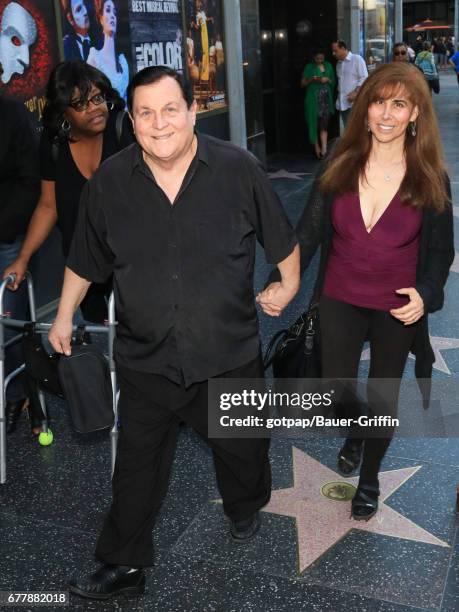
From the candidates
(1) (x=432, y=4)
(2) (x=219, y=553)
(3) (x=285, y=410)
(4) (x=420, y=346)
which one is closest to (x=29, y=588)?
(2) (x=219, y=553)

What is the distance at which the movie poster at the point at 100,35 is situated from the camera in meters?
7.30

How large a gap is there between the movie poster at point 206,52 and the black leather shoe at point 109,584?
27.0 ft

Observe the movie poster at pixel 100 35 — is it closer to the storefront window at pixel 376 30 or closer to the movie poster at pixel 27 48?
the movie poster at pixel 27 48

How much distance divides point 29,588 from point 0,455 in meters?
1.03

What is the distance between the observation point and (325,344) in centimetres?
363

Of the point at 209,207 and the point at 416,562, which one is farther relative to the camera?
the point at 416,562

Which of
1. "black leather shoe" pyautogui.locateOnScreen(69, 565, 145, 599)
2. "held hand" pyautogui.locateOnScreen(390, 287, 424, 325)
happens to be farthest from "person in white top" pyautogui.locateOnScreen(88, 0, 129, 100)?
"black leather shoe" pyautogui.locateOnScreen(69, 565, 145, 599)

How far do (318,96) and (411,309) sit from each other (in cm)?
1223

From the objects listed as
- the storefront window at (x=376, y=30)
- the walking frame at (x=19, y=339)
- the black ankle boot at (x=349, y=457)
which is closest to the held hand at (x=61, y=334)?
the walking frame at (x=19, y=339)

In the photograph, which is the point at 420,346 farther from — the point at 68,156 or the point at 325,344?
the point at 68,156

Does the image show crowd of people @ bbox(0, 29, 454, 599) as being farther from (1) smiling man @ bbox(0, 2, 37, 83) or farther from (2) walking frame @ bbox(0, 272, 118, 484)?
(1) smiling man @ bbox(0, 2, 37, 83)

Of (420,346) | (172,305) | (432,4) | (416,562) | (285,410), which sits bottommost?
(416,562)

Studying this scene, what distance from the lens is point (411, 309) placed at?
3207 millimetres

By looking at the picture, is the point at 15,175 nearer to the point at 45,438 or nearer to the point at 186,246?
the point at 45,438
